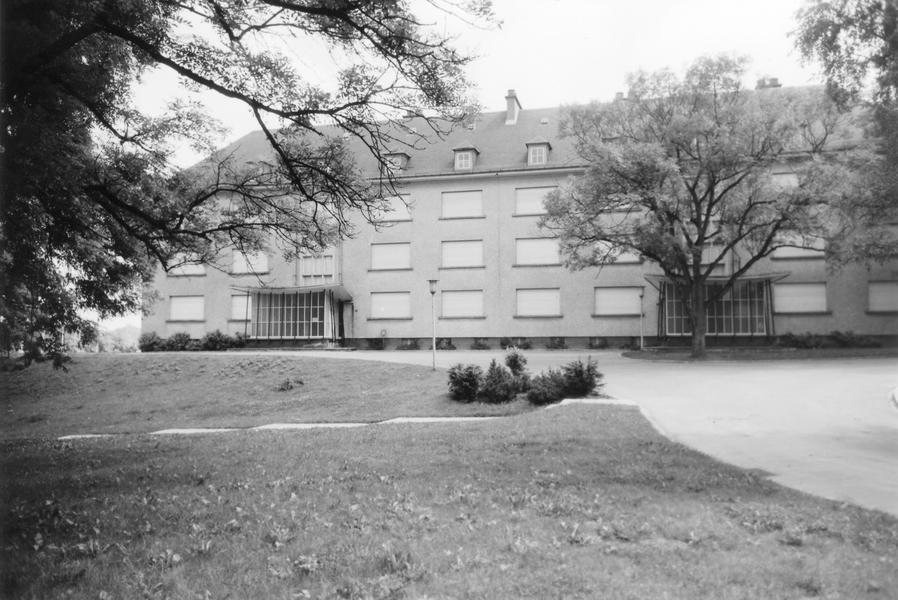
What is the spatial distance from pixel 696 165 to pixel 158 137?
2122 centimetres

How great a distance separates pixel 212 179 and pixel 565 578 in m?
9.45

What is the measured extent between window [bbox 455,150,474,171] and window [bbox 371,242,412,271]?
16.6 ft

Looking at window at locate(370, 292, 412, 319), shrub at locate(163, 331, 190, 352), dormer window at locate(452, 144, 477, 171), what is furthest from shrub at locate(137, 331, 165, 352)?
dormer window at locate(452, 144, 477, 171)

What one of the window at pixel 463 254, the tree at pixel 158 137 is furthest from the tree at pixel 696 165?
the tree at pixel 158 137

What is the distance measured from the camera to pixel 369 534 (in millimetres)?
5719

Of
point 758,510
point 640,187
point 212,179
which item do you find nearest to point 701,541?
point 758,510

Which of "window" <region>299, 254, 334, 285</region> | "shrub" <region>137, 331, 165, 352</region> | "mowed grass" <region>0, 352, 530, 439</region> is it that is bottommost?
"mowed grass" <region>0, 352, 530, 439</region>

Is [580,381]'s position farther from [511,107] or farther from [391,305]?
[511,107]

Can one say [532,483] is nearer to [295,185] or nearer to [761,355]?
[295,185]

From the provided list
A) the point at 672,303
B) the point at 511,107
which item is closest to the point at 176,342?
the point at 511,107

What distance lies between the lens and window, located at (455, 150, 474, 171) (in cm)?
3838

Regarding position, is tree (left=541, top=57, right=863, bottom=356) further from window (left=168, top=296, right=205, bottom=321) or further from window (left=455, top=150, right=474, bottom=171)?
window (left=168, top=296, right=205, bottom=321)

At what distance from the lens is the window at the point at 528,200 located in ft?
123

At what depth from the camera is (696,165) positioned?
27.1 meters
